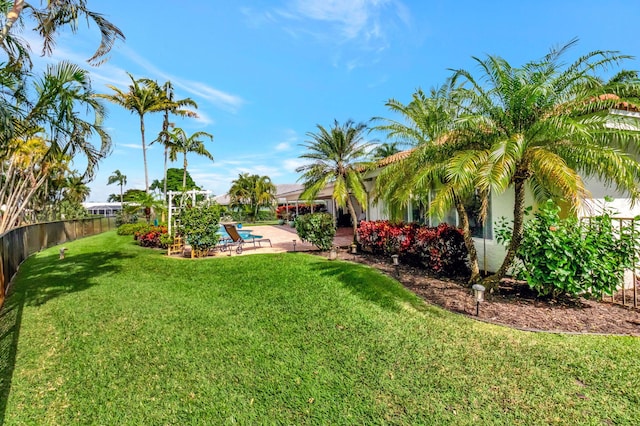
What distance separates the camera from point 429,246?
393 inches

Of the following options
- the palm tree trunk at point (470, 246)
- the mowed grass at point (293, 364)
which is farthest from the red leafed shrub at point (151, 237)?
the palm tree trunk at point (470, 246)

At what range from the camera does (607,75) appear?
20.7ft

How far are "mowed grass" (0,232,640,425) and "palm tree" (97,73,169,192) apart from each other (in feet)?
62.3

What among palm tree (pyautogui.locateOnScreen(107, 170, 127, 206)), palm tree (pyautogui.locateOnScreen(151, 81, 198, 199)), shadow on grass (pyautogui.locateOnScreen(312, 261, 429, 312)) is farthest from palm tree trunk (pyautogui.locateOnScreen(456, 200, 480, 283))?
palm tree (pyautogui.locateOnScreen(107, 170, 127, 206))

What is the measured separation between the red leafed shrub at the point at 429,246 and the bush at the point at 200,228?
6.99 m

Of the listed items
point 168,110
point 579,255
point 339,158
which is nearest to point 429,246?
point 579,255

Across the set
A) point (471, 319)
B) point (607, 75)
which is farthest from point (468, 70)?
point (471, 319)

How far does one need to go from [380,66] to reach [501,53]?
379 inches

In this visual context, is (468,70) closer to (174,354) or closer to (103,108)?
(174,354)

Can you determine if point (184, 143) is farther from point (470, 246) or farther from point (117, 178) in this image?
point (117, 178)

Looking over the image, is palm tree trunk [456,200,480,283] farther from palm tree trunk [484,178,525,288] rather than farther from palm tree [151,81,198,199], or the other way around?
palm tree [151,81,198,199]

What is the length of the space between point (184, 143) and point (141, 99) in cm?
437

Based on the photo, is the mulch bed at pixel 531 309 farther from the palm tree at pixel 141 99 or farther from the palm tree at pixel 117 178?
the palm tree at pixel 117 178

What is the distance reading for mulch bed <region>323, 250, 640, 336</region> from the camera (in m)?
5.60
